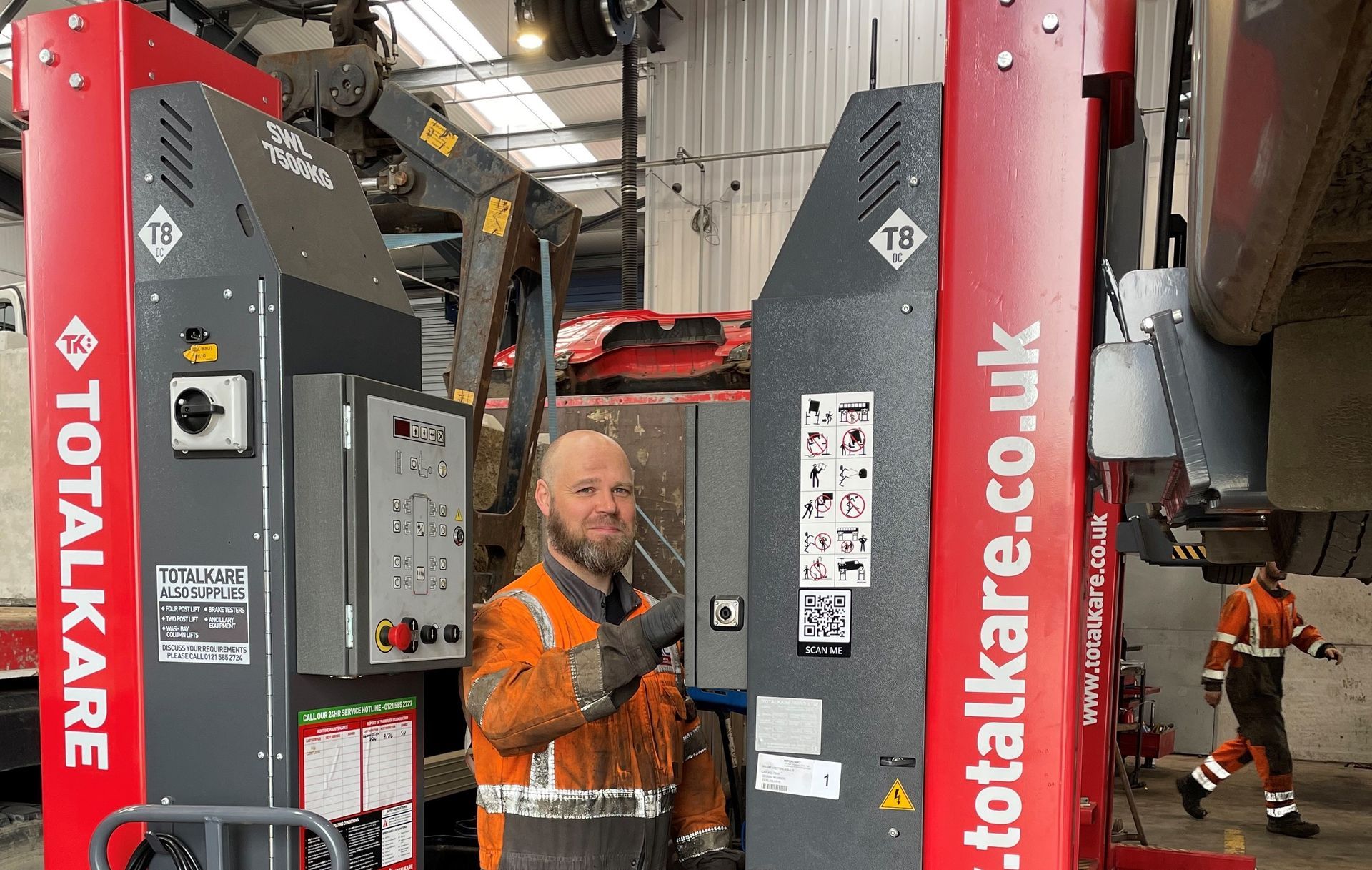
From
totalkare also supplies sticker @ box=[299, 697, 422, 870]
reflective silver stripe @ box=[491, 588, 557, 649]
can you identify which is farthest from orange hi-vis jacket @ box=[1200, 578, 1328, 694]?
totalkare also supplies sticker @ box=[299, 697, 422, 870]

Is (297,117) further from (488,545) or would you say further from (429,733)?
(429,733)

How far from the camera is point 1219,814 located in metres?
8.24

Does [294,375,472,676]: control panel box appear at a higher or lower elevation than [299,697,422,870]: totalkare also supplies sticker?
higher

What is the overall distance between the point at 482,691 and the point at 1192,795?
671cm

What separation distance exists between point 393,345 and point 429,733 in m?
2.16

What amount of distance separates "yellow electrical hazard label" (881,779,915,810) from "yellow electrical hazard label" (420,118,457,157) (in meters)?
2.95

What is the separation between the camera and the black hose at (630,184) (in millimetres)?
7746

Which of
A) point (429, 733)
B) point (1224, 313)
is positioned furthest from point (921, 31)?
point (1224, 313)

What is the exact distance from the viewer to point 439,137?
13.5 ft

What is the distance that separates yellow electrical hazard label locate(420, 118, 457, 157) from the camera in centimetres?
409

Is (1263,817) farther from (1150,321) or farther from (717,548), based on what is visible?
(1150,321)

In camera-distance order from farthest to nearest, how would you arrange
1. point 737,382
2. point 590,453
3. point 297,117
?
point 737,382, point 297,117, point 590,453

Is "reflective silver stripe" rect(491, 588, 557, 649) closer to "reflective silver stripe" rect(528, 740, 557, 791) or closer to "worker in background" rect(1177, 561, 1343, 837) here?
"reflective silver stripe" rect(528, 740, 557, 791)

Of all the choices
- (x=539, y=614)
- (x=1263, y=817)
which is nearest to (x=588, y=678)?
(x=539, y=614)
